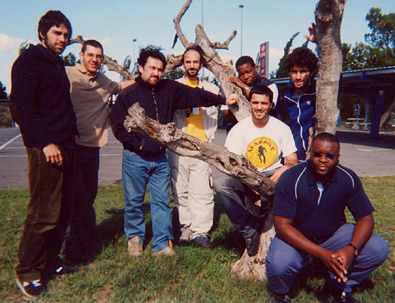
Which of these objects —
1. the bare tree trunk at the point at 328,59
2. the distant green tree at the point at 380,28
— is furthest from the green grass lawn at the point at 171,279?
the distant green tree at the point at 380,28

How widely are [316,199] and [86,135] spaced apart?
8.13 feet

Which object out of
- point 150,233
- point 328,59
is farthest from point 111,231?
point 328,59

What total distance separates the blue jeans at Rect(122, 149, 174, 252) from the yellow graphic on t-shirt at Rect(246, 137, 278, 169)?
3.44 feet

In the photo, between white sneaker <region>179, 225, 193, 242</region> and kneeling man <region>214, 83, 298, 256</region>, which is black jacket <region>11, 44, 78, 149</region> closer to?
kneeling man <region>214, 83, 298, 256</region>

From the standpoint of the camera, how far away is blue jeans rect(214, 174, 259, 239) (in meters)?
3.30

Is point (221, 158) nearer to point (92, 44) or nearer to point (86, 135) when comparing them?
point (86, 135)

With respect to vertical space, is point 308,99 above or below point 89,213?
above

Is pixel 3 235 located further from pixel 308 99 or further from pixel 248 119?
pixel 308 99

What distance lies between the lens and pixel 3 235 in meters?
4.24

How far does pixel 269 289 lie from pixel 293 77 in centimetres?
215

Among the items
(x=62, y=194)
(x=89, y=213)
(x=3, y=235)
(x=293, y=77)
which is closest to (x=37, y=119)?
(x=62, y=194)

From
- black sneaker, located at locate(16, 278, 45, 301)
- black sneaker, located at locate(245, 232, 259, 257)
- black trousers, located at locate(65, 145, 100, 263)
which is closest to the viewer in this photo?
black sneaker, located at locate(16, 278, 45, 301)

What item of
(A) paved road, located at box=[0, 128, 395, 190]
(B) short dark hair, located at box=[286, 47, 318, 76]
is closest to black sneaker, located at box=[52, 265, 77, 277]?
(B) short dark hair, located at box=[286, 47, 318, 76]

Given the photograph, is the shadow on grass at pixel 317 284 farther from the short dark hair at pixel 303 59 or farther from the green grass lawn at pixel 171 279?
the short dark hair at pixel 303 59
